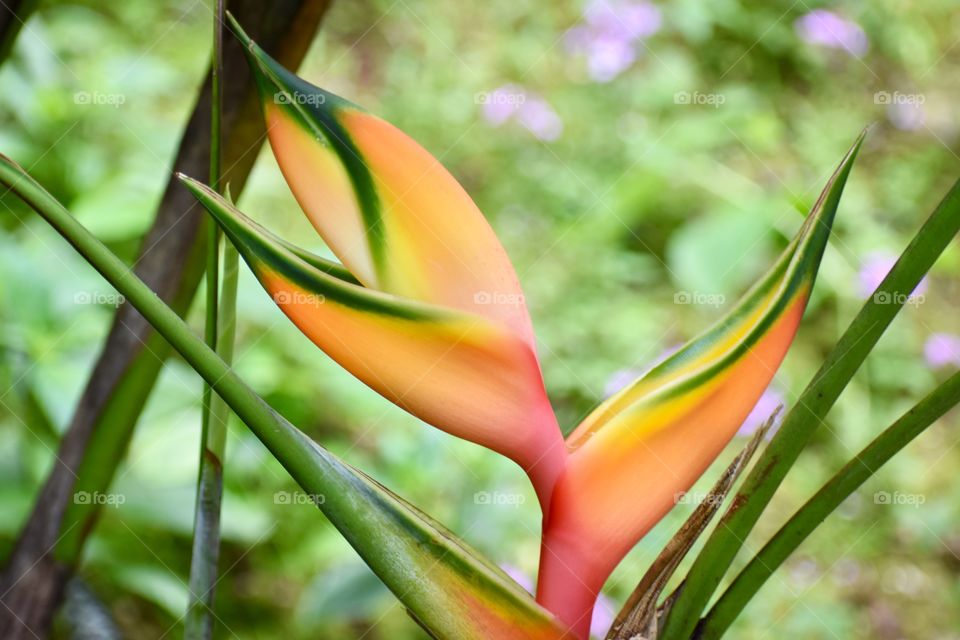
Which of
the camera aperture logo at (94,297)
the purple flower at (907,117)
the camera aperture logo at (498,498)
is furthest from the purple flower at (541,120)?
the camera aperture logo at (94,297)

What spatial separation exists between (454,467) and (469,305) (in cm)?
78

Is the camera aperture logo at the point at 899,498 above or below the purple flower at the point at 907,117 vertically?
below

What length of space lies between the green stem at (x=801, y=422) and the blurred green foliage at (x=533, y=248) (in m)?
0.58

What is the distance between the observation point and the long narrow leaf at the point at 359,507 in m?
0.23

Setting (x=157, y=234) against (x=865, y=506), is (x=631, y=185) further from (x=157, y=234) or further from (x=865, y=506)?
(x=157, y=234)

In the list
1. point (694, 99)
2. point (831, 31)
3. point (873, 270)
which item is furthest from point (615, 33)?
point (873, 270)

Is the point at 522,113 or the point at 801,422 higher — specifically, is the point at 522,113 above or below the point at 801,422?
above

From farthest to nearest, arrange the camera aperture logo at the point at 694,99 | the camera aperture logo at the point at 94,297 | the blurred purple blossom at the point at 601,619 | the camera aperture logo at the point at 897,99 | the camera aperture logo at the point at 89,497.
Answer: the camera aperture logo at the point at 897,99 → the camera aperture logo at the point at 694,99 → the blurred purple blossom at the point at 601,619 → the camera aperture logo at the point at 94,297 → the camera aperture logo at the point at 89,497

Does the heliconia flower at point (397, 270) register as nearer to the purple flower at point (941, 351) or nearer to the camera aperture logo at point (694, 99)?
the purple flower at point (941, 351)

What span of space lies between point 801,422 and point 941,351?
1101mm

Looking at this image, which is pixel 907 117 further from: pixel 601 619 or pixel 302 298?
pixel 302 298

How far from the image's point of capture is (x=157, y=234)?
0.44 meters

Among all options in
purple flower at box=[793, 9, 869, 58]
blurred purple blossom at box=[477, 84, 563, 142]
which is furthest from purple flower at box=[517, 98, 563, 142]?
purple flower at box=[793, 9, 869, 58]

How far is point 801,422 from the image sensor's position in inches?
10.3
